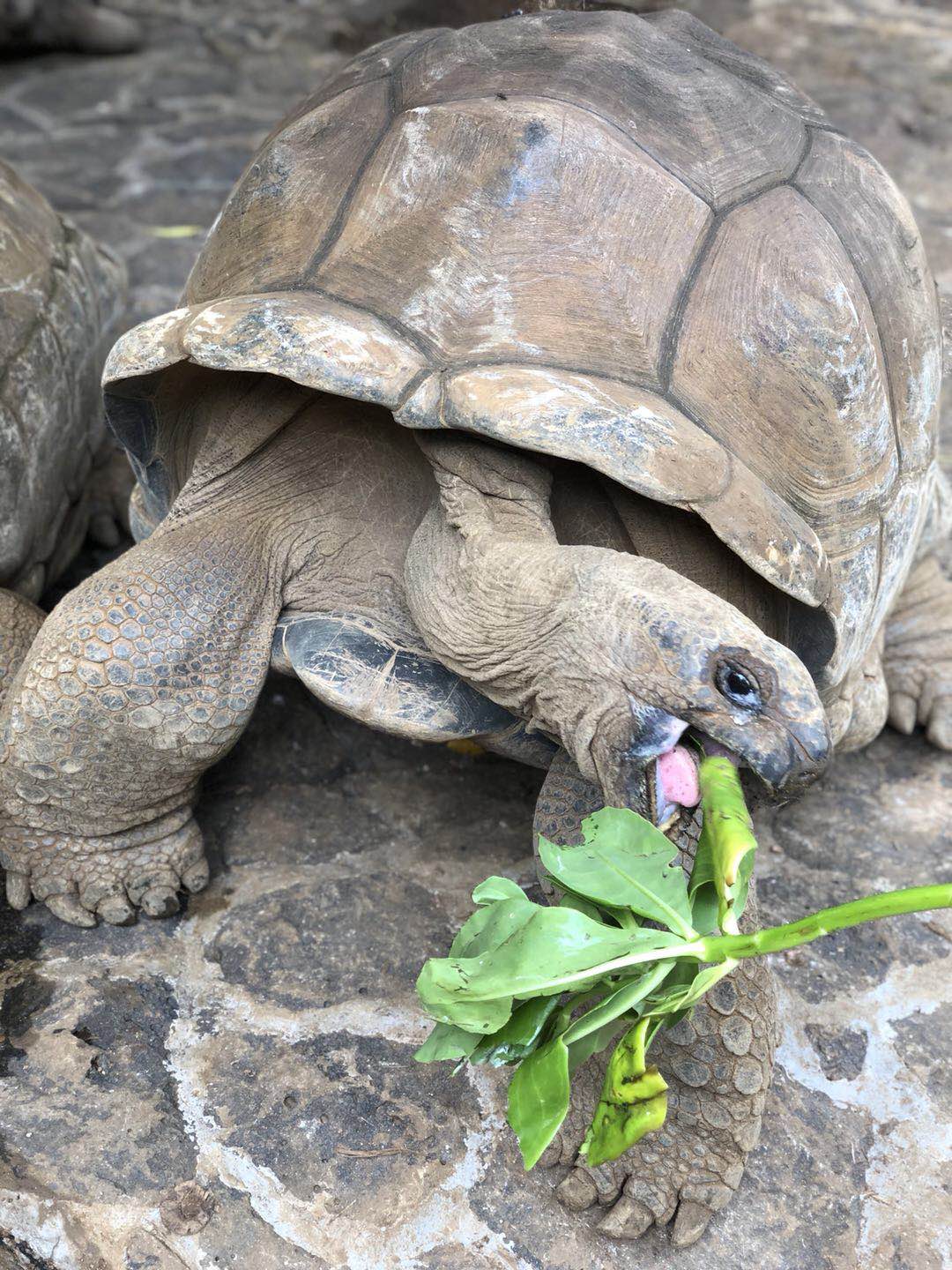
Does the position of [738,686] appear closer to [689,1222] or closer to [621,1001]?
[621,1001]

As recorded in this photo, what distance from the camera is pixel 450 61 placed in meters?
2.49

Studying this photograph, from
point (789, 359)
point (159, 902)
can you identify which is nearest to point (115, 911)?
point (159, 902)

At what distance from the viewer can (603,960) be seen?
5.39 feet

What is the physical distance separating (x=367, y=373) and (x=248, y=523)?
488 mm

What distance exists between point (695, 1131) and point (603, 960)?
2.00ft

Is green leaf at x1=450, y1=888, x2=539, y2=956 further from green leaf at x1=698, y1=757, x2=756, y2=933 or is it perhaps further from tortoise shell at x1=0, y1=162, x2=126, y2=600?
tortoise shell at x1=0, y1=162, x2=126, y2=600

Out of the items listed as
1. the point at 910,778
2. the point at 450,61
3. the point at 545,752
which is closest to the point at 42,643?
the point at 545,752

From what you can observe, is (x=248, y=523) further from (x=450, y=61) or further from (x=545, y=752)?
(x=450, y=61)

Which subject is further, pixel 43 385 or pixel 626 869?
pixel 43 385

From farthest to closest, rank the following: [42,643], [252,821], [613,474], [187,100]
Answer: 1. [187,100]
2. [252,821]
3. [42,643]
4. [613,474]

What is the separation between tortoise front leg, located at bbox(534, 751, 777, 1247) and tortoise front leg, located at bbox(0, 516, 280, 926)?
0.96 m

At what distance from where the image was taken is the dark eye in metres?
1.80

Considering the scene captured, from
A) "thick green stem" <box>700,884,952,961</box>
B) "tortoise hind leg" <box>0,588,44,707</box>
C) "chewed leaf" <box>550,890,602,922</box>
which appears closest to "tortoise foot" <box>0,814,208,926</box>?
"tortoise hind leg" <box>0,588,44,707</box>

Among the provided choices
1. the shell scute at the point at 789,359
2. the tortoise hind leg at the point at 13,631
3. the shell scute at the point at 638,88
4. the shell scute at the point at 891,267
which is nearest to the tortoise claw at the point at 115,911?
the tortoise hind leg at the point at 13,631
